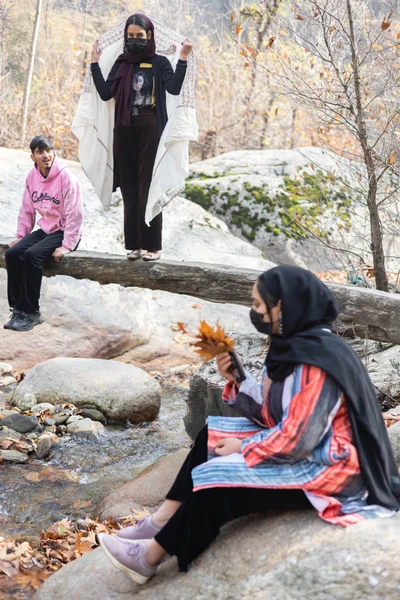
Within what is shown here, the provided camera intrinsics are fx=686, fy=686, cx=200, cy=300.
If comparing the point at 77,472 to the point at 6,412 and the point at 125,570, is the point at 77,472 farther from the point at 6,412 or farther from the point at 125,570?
the point at 125,570

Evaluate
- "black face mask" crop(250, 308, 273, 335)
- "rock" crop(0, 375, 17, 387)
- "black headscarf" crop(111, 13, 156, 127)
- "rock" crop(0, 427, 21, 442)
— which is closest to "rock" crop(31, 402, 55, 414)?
"rock" crop(0, 427, 21, 442)

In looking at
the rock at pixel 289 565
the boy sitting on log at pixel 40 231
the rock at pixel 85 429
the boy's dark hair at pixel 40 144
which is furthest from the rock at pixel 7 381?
the rock at pixel 289 565

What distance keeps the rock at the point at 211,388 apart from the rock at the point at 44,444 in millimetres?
1258

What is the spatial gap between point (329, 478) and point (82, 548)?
221 centimetres

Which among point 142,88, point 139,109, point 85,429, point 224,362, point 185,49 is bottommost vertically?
point 85,429

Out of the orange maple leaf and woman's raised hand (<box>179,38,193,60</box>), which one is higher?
woman's raised hand (<box>179,38,193,60</box>)

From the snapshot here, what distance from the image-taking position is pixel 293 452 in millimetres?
2686

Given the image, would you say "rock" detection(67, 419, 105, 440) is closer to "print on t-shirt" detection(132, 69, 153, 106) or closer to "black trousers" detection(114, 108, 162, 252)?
"black trousers" detection(114, 108, 162, 252)

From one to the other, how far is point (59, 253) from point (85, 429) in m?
1.82

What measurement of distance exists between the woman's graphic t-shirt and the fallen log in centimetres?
134

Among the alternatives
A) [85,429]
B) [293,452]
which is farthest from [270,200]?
[293,452]

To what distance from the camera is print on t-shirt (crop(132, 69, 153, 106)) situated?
18.9 ft

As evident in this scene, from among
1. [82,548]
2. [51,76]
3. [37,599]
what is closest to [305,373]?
[37,599]

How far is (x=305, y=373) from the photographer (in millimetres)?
2707
